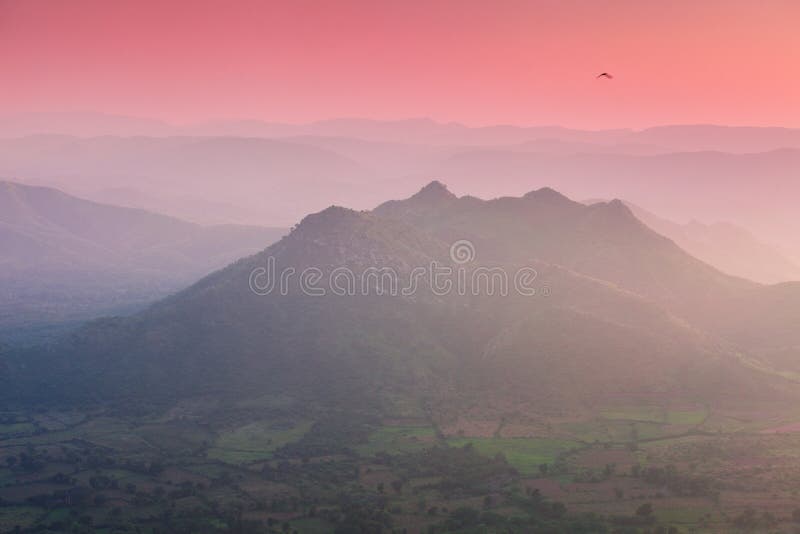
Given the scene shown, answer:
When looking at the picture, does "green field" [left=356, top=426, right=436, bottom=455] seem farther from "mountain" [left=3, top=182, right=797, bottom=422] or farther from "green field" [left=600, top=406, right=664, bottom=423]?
"green field" [left=600, top=406, right=664, bottom=423]

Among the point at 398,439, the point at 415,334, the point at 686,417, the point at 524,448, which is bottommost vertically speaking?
the point at 398,439

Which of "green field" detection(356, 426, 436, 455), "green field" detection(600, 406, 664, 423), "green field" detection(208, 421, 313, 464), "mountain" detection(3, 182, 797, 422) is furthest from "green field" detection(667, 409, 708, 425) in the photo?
"green field" detection(208, 421, 313, 464)

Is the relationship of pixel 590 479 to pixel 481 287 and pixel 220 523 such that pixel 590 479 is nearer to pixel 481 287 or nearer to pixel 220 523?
pixel 220 523

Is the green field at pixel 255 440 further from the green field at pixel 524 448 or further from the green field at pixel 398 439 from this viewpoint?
the green field at pixel 524 448

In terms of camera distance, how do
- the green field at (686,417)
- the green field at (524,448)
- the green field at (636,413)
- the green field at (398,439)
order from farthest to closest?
the green field at (636,413)
the green field at (686,417)
the green field at (398,439)
the green field at (524,448)

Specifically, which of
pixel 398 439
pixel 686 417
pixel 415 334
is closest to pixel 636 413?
pixel 686 417

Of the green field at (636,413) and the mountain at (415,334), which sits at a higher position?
the mountain at (415,334)

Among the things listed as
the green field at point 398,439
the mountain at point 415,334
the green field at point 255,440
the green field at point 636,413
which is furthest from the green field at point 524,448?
the green field at point 255,440

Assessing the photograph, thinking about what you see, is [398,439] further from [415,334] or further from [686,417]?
[686,417]
